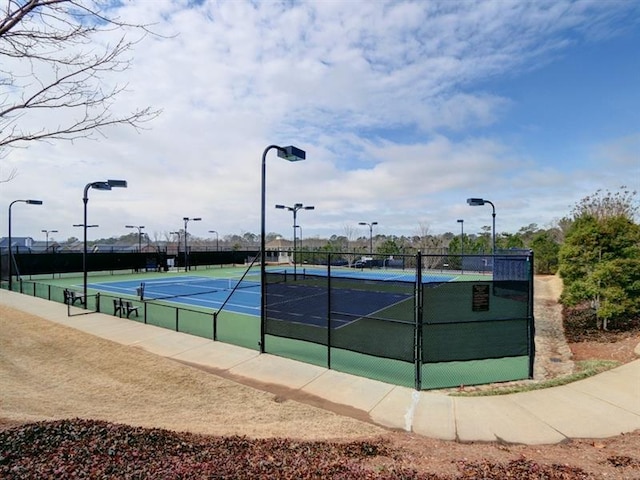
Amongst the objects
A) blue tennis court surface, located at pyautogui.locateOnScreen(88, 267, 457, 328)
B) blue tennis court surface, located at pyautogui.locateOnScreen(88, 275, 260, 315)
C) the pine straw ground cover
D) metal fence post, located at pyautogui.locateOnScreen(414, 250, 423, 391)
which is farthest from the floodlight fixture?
blue tennis court surface, located at pyautogui.locateOnScreen(88, 275, 260, 315)

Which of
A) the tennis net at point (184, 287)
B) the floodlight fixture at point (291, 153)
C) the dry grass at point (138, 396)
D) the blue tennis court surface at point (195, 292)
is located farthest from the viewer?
the tennis net at point (184, 287)

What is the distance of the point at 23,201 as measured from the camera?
21688 millimetres

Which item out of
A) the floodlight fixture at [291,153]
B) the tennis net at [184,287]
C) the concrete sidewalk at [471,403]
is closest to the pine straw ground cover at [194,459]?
the concrete sidewalk at [471,403]

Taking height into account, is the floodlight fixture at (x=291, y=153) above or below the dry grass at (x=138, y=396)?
above

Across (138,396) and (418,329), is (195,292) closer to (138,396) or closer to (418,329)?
(138,396)

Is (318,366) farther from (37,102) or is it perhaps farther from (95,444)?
(37,102)

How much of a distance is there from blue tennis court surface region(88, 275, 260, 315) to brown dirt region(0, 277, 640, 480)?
8.08 meters

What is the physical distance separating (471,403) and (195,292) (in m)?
20.1

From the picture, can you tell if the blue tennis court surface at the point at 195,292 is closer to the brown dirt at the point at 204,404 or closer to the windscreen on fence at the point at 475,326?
the brown dirt at the point at 204,404

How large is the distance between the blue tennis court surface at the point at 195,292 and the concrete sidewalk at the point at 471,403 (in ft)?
25.8

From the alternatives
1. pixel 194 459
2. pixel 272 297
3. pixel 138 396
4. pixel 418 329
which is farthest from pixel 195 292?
pixel 194 459

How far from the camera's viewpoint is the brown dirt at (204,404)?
14.9 feet

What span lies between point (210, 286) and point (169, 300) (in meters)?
6.83

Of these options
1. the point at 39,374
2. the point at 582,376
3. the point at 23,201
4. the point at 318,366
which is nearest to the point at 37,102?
the point at 39,374
